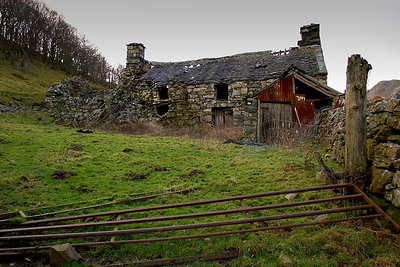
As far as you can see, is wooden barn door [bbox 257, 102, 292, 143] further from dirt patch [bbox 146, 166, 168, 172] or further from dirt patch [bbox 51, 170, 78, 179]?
dirt patch [bbox 51, 170, 78, 179]

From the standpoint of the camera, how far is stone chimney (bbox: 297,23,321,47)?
1888 centimetres

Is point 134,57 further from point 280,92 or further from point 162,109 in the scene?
point 280,92

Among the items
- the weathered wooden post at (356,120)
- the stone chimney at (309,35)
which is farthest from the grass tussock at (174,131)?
the weathered wooden post at (356,120)

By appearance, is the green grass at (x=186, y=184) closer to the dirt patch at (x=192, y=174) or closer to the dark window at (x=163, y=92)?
the dirt patch at (x=192, y=174)

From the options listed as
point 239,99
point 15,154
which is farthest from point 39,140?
point 239,99

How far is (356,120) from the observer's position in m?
A: 4.34

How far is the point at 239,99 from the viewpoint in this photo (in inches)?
695

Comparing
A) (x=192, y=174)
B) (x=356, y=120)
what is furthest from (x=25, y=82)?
(x=356, y=120)

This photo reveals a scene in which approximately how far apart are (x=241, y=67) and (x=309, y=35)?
18.5ft

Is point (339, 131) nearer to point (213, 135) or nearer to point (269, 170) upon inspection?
point (269, 170)

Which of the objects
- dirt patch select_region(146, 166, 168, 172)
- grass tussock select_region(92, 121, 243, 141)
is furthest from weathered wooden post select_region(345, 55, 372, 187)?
grass tussock select_region(92, 121, 243, 141)

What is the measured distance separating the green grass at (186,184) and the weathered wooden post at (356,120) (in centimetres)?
84

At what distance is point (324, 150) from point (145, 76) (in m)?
16.5

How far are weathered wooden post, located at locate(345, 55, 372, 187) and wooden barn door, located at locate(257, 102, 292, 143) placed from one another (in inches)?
370
